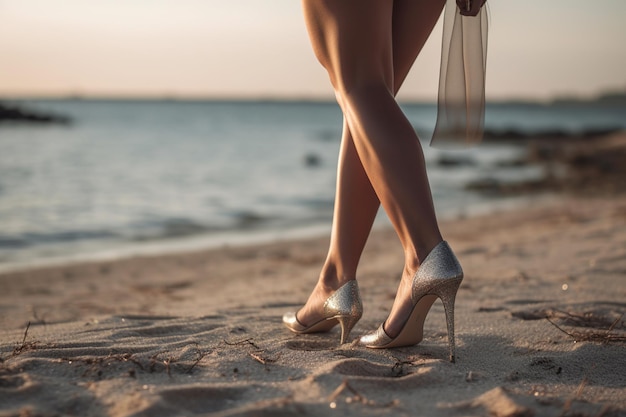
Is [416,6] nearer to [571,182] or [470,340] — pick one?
[470,340]

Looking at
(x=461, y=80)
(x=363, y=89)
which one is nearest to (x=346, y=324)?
(x=363, y=89)

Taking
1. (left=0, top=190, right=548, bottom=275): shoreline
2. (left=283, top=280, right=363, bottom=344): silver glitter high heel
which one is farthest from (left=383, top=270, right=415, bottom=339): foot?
(left=0, top=190, right=548, bottom=275): shoreline

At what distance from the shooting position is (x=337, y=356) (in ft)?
6.31

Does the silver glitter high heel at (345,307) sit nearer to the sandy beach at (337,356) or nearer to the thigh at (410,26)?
the sandy beach at (337,356)

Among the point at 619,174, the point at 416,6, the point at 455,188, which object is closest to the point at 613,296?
the point at 416,6

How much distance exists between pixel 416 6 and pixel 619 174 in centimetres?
1346

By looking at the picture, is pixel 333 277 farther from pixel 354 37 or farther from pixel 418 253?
pixel 354 37

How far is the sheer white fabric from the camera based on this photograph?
2.17 metres

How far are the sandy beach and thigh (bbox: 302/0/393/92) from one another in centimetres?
84

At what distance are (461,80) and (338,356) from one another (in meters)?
1.00

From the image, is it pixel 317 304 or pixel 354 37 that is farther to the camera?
pixel 317 304

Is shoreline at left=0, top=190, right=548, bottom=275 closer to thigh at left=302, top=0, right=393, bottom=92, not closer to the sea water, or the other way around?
the sea water

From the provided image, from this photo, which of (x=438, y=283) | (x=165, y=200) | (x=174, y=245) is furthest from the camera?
(x=165, y=200)

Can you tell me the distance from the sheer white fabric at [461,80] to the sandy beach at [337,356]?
0.70 m
